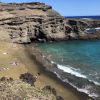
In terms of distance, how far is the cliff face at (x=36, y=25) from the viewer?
274ft

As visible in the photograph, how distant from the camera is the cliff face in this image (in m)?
83.6

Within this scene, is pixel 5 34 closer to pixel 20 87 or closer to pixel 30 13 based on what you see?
pixel 30 13

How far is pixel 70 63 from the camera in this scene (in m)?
52.9

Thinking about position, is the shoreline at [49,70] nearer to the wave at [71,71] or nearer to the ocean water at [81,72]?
the ocean water at [81,72]

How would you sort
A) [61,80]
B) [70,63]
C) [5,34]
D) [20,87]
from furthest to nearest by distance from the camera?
[5,34], [70,63], [61,80], [20,87]

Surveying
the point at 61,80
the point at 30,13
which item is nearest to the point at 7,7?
the point at 30,13

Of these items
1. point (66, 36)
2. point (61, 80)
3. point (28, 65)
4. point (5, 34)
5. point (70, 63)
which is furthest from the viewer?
point (66, 36)

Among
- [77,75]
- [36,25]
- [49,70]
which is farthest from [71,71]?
[36,25]

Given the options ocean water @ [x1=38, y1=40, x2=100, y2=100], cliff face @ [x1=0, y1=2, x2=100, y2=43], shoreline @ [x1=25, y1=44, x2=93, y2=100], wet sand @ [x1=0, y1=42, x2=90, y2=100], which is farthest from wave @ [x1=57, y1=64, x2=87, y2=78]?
cliff face @ [x1=0, y1=2, x2=100, y2=43]

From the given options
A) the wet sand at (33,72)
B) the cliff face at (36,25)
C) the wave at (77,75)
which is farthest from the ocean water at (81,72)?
the cliff face at (36,25)

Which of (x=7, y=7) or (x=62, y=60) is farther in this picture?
(x=7, y=7)

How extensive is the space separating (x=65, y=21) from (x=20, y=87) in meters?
77.8

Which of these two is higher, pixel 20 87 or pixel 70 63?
pixel 20 87

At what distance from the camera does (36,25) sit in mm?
88312
